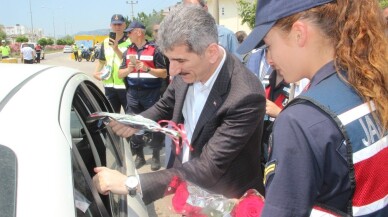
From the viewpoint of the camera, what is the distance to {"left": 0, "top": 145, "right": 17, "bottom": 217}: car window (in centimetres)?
96

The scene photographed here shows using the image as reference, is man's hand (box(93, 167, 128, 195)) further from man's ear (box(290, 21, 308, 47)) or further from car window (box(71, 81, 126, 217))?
man's ear (box(290, 21, 308, 47))

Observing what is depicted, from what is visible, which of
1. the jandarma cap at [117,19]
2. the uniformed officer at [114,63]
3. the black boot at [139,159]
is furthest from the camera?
the jandarma cap at [117,19]

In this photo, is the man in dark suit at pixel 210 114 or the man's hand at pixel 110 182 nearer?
the man's hand at pixel 110 182

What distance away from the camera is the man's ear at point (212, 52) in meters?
1.76

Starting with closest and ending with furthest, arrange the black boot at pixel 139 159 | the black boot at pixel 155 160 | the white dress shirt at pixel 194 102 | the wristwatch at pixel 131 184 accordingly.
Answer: the wristwatch at pixel 131 184 < the white dress shirt at pixel 194 102 < the black boot at pixel 155 160 < the black boot at pixel 139 159

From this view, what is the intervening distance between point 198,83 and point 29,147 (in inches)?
42.1

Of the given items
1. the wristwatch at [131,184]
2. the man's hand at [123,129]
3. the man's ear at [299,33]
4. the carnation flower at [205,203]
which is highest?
the man's ear at [299,33]

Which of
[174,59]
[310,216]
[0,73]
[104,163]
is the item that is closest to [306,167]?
[310,216]

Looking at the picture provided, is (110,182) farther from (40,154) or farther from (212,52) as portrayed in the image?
(212,52)

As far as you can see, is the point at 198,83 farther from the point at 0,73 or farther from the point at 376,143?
the point at 376,143

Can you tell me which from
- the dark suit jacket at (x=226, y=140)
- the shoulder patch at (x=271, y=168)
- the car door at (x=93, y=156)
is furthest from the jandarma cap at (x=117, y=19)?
the shoulder patch at (x=271, y=168)

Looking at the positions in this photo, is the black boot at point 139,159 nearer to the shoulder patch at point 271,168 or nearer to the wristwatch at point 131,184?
the wristwatch at point 131,184

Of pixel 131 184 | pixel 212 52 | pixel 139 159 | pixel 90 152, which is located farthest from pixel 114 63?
pixel 131 184

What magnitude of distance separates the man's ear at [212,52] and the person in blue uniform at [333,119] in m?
0.71
